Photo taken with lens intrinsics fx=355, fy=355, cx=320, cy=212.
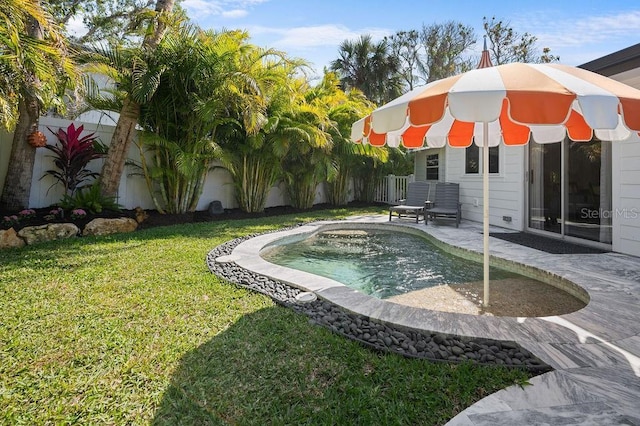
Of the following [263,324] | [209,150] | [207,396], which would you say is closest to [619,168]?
[263,324]

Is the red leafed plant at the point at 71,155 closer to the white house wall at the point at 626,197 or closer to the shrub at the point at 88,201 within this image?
the shrub at the point at 88,201

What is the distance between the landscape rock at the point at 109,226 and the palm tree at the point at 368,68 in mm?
16145

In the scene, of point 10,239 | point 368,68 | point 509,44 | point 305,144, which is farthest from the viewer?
point 509,44

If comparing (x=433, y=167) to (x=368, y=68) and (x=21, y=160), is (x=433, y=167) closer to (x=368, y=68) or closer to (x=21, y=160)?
(x=368, y=68)

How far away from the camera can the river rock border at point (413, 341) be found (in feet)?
7.81

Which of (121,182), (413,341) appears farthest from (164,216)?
(413,341)

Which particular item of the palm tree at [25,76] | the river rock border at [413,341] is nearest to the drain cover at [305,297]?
the river rock border at [413,341]

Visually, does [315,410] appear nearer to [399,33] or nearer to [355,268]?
[355,268]

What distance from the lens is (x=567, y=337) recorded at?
2.62 m

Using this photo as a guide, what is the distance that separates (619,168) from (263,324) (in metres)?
5.91

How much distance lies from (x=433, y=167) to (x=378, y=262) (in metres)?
8.82

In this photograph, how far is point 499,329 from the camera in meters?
2.74

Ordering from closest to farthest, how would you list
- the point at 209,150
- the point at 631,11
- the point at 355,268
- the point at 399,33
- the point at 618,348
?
the point at 618,348, the point at 355,268, the point at 209,150, the point at 631,11, the point at 399,33

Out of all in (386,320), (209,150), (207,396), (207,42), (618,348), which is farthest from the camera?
(209,150)
